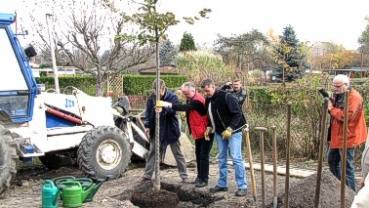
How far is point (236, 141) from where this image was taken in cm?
673

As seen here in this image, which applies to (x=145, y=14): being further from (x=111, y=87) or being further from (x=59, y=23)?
(x=111, y=87)

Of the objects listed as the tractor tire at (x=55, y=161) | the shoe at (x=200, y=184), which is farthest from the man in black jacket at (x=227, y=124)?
the tractor tire at (x=55, y=161)

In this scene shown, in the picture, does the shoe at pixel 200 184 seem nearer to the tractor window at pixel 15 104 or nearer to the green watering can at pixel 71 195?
the green watering can at pixel 71 195

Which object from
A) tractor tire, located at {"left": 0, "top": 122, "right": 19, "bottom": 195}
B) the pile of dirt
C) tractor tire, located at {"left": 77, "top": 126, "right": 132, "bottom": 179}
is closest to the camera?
the pile of dirt

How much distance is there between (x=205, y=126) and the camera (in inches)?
285

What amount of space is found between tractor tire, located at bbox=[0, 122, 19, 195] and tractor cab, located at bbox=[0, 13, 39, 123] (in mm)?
594

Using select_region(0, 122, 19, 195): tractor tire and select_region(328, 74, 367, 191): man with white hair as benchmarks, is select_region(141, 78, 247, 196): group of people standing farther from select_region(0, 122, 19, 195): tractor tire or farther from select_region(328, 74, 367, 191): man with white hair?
select_region(0, 122, 19, 195): tractor tire

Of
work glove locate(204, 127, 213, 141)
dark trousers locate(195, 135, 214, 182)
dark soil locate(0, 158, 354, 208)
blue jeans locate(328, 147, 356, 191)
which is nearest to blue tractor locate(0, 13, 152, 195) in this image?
dark soil locate(0, 158, 354, 208)

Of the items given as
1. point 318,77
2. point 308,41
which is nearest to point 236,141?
point 318,77

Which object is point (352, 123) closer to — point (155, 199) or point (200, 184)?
point (200, 184)

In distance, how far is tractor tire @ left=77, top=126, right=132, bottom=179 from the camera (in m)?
7.75

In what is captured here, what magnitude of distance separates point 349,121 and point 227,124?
1.54 metres

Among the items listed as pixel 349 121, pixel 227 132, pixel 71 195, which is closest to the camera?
pixel 71 195

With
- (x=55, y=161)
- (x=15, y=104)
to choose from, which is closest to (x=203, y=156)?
(x=15, y=104)
